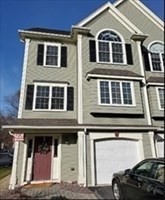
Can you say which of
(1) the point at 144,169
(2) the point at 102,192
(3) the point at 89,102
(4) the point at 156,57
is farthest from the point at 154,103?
(1) the point at 144,169

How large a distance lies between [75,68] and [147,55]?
510 cm

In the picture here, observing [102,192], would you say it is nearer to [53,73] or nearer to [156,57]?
[53,73]

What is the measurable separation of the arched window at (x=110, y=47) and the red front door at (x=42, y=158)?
5.98 meters

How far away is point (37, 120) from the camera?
10.5 meters

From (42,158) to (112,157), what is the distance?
148 inches

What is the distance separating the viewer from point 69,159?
10461 mm

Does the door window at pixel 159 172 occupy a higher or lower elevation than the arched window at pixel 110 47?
lower

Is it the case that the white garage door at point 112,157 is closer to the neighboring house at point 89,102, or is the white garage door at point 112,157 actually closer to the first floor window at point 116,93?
the neighboring house at point 89,102

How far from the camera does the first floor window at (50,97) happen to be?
11.3m

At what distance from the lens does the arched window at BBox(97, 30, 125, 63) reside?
12445 millimetres

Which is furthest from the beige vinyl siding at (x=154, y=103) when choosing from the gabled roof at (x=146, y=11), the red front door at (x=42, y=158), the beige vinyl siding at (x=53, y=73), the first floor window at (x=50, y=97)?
the red front door at (x=42, y=158)

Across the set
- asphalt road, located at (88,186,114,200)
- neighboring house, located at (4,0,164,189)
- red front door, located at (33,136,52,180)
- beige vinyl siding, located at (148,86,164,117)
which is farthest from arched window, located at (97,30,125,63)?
asphalt road, located at (88,186,114,200)

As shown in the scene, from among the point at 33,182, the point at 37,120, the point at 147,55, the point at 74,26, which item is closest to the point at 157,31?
the point at 147,55

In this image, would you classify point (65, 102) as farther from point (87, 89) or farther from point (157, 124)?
point (157, 124)
